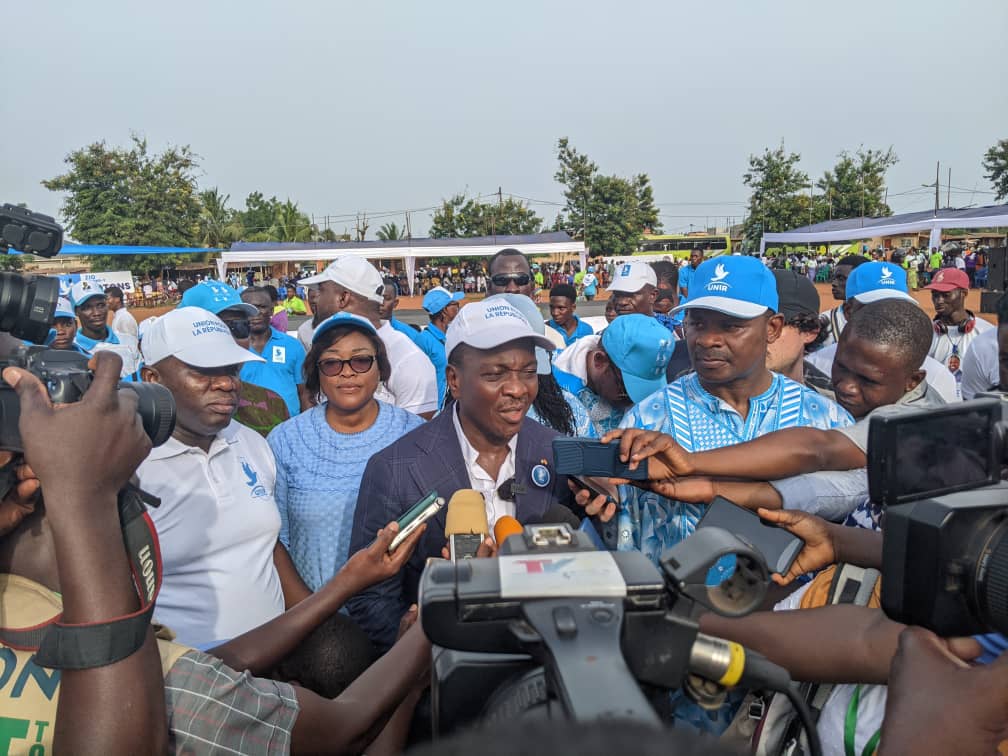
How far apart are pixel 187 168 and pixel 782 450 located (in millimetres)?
51160

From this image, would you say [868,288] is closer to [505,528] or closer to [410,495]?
[410,495]

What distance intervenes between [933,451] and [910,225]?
34.9 metres

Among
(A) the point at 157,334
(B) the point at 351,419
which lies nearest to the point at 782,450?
(B) the point at 351,419

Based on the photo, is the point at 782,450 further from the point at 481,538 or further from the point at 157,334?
the point at 157,334

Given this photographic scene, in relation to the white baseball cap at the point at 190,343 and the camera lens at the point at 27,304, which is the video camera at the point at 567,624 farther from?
the white baseball cap at the point at 190,343

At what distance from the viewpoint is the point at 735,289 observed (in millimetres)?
2520

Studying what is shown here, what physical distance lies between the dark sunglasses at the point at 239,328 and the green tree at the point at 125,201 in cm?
4462

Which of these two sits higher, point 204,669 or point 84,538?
point 84,538

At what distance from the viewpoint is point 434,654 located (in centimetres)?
91

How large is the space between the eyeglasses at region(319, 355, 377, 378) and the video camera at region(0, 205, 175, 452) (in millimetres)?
1340

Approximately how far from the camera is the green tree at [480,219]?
52.1 metres

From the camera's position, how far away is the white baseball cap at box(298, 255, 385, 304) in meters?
4.61

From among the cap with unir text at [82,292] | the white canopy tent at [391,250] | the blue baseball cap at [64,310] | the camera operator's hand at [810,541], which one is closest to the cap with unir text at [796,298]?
the camera operator's hand at [810,541]

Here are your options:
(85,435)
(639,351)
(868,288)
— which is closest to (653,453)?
(85,435)
